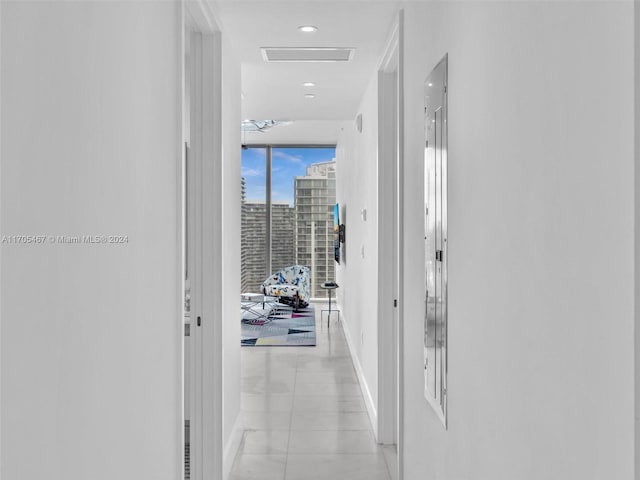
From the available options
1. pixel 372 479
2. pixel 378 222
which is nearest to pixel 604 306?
pixel 372 479

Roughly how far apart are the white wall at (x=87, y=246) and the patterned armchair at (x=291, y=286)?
24.0ft

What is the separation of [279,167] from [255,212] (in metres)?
0.95

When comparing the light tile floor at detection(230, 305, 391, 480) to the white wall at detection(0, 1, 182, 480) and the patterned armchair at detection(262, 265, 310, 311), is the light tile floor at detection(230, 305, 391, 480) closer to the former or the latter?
the white wall at detection(0, 1, 182, 480)

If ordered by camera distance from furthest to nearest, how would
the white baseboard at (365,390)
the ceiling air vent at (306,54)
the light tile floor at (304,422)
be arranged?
the white baseboard at (365,390) < the ceiling air vent at (306,54) < the light tile floor at (304,422)

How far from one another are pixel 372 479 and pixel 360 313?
2.21 m

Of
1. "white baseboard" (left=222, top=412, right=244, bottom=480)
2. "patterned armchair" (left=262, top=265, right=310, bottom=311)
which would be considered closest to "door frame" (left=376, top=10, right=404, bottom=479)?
"white baseboard" (left=222, top=412, right=244, bottom=480)

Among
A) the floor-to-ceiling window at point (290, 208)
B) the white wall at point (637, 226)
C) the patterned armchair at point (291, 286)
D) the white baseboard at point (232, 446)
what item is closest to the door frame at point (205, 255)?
the white baseboard at point (232, 446)

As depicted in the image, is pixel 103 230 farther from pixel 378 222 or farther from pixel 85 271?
pixel 378 222

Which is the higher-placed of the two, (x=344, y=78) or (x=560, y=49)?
(x=344, y=78)

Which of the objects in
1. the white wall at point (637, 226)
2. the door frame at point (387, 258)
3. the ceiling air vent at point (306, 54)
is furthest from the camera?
the door frame at point (387, 258)

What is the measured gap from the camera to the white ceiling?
9.25 ft

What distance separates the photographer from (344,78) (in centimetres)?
423

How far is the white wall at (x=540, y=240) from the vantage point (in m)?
0.85

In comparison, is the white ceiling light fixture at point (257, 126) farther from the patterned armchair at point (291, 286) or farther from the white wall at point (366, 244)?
the white wall at point (366, 244)
